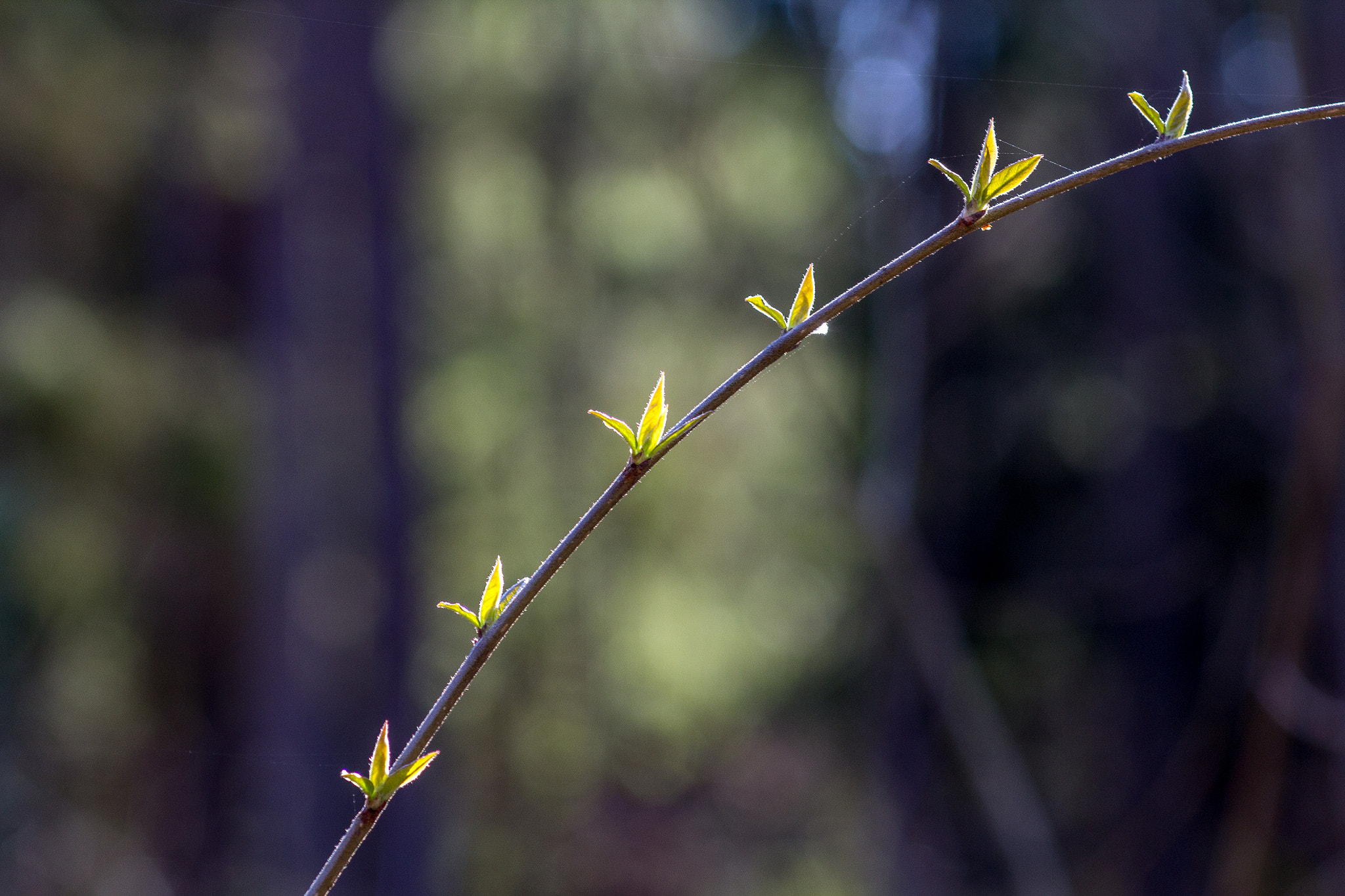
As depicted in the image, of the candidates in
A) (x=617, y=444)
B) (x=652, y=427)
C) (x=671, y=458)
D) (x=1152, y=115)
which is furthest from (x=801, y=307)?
(x=671, y=458)

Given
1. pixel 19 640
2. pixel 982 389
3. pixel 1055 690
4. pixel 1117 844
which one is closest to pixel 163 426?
pixel 19 640

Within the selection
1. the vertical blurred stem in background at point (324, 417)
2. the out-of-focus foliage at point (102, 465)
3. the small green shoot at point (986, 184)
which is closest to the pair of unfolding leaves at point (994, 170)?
the small green shoot at point (986, 184)

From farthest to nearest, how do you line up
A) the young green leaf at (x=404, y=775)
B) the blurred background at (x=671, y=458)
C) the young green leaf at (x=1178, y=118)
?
1. the blurred background at (x=671, y=458)
2. the young green leaf at (x=1178, y=118)
3. the young green leaf at (x=404, y=775)

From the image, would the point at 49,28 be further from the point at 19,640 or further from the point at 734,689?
the point at 734,689

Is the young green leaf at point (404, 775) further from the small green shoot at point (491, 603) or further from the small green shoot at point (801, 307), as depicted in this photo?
the small green shoot at point (801, 307)

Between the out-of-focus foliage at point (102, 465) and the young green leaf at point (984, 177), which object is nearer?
the young green leaf at point (984, 177)

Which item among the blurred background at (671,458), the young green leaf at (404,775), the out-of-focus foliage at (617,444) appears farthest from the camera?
the out-of-focus foliage at (617,444)
